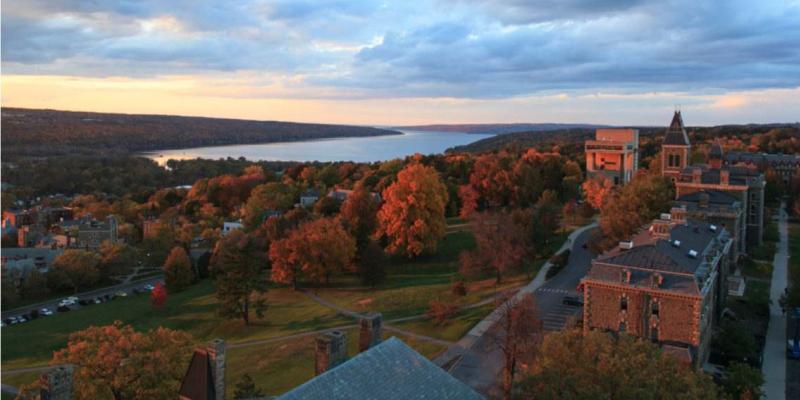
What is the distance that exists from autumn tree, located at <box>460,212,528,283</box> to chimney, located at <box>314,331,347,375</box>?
27.1m

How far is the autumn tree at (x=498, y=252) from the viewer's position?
141 feet

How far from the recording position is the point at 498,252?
43.4 m

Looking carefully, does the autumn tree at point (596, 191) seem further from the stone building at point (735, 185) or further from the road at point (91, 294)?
the road at point (91, 294)

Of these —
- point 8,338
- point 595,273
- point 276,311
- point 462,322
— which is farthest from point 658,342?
point 8,338

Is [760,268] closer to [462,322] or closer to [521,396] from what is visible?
[462,322]

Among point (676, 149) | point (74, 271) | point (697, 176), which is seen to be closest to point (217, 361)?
point (697, 176)

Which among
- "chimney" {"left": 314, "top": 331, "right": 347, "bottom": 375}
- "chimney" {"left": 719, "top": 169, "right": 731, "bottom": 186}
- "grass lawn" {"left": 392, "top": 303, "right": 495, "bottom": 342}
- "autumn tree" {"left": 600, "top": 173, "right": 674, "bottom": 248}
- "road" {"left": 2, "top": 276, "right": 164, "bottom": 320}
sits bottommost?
"road" {"left": 2, "top": 276, "right": 164, "bottom": 320}

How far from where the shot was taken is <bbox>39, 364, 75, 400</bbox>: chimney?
16.7 meters

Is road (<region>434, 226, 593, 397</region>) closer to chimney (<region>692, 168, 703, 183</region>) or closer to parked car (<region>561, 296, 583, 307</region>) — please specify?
parked car (<region>561, 296, 583, 307</region>)

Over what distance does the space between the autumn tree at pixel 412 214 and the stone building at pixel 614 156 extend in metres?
36.3

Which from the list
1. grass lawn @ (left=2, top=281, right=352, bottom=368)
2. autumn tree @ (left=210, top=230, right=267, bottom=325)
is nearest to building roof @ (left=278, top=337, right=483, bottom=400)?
grass lawn @ (left=2, top=281, right=352, bottom=368)

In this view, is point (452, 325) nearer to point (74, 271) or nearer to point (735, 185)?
point (735, 185)

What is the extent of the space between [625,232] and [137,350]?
108ft

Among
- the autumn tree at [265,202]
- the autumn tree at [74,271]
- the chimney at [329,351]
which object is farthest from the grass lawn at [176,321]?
the chimney at [329,351]
